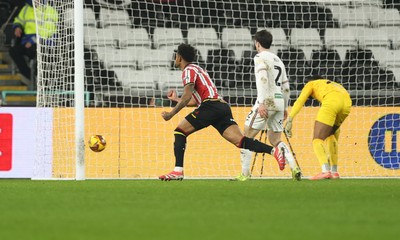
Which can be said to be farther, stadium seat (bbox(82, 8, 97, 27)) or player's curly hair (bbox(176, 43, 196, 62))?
stadium seat (bbox(82, 8, 97, 27))

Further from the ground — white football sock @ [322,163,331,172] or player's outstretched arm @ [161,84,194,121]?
player's outstretched arm @ [161,84,194,121]

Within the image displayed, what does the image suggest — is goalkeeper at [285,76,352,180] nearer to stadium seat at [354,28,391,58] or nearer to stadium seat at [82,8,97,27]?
stadium seat at [354,28,391,58]

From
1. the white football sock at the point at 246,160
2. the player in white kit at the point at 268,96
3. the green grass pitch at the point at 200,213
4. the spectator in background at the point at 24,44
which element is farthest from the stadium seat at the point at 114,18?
the green grass pitch at the point at 200,213

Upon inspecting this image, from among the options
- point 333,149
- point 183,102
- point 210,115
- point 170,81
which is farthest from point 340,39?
point 183,102

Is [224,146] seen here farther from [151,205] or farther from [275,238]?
[275,238]

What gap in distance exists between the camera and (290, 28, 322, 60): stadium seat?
18969 millimetres

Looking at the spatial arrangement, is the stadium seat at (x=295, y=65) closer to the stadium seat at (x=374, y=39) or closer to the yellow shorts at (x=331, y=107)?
the stadium seat at (x=374, y=39)

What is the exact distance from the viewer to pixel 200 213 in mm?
7469

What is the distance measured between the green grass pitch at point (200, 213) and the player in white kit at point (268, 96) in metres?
1.95

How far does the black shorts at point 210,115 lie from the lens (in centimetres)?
1255

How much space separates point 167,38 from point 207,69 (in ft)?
3.93

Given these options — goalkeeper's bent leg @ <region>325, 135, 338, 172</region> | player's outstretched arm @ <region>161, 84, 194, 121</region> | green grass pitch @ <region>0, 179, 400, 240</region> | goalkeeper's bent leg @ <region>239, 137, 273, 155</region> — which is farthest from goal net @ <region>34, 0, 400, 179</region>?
green grass pitch @ <region>0, 179, 400, 240</region>

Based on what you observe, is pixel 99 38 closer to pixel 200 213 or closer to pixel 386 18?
pixel 386 18

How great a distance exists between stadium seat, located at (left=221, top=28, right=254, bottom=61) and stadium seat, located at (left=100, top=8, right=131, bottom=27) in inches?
75.0
